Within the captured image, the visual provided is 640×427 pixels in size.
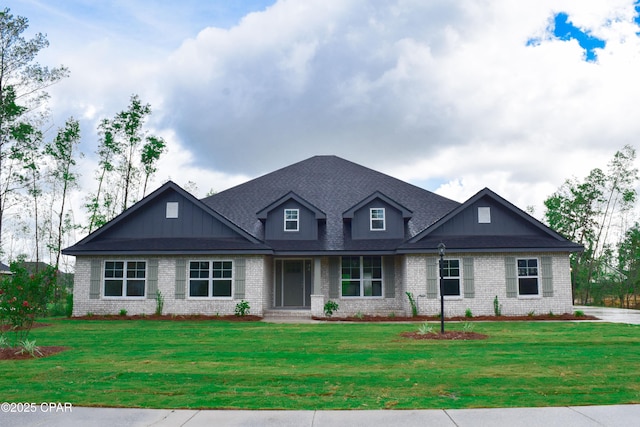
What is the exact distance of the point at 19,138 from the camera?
24.2 m

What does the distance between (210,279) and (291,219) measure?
14.1 feet

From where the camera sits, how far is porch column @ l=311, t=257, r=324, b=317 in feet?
66.1

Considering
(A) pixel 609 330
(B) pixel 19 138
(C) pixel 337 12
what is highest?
(C) pixel 337 12

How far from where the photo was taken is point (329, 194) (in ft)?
84.9

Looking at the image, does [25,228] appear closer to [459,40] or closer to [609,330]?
[459,40]

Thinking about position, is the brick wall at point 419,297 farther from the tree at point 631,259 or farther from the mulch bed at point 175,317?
the tree at point 631,259

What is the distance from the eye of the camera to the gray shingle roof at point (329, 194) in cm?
2356

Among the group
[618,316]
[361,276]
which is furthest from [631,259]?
[361,276]

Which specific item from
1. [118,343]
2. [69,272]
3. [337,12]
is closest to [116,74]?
[337,12]

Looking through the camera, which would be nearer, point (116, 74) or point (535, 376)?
point (535, 376)

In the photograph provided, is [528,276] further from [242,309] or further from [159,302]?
[159,302]

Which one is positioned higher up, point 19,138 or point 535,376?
point 19,138

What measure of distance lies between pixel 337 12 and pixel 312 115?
7108 millimetres

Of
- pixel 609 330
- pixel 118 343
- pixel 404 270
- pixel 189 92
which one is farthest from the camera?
pixel 404 270
